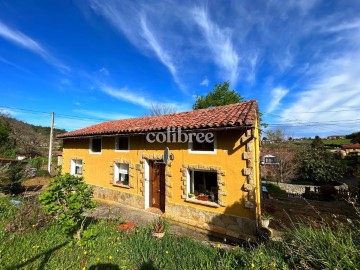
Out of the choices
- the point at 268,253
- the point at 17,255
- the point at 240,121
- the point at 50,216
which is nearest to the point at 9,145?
the point at 50,216

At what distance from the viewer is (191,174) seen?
9.67 metres

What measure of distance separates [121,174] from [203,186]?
5.73 m

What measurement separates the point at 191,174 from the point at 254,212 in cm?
316

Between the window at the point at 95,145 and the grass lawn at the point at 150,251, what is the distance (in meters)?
7.90

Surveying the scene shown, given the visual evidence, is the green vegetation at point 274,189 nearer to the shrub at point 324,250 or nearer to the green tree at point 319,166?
the green tree at point 319,166

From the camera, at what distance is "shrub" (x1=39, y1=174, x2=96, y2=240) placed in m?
5.43

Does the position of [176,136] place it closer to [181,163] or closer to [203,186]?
[181,163]

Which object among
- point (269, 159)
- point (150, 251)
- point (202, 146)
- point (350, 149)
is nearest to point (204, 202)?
point (202, 146)

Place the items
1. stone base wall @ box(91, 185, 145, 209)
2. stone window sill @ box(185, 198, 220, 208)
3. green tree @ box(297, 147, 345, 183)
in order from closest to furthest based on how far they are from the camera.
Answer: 1. stone window sill @ box(185, 198, 220, 208)
2. stone base wall @ box(91, 185, 145, 209)
3. green tree @ box(297, 147, 345, 183)

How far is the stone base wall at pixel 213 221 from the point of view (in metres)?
7.76

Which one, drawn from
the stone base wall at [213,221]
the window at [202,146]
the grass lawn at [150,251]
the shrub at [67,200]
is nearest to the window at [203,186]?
the stone base wall at [213,221]

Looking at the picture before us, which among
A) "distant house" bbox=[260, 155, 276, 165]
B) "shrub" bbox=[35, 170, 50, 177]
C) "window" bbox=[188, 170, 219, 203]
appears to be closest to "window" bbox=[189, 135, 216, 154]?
"window" bbox=[188, 170, 219, 203]

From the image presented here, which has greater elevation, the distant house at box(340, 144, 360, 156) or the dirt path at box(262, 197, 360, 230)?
the distant house at box(340, 144, 360, 156)

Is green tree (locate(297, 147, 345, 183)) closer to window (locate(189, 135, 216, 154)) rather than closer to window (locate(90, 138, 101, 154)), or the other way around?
window (locate(189, 135, 216, 154))
